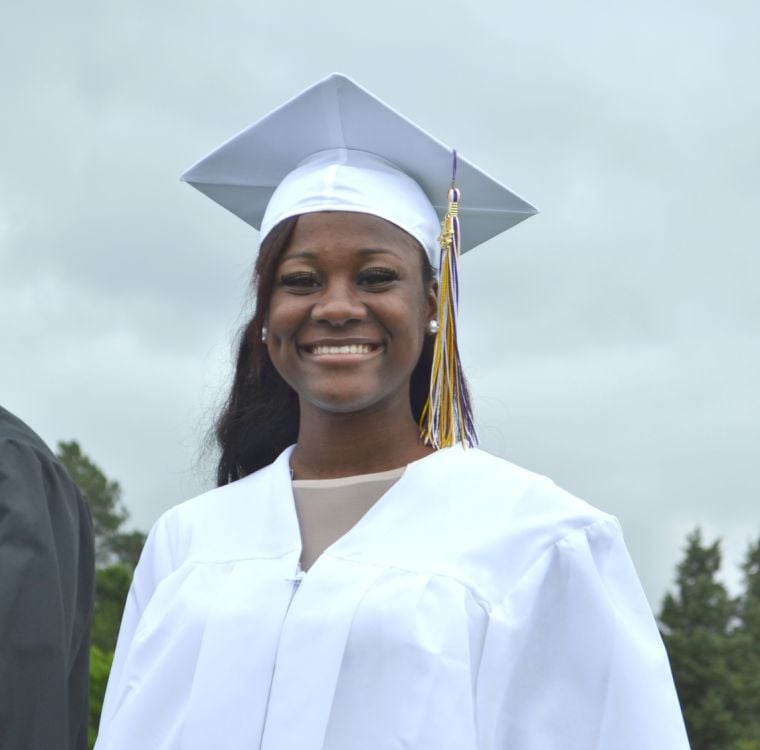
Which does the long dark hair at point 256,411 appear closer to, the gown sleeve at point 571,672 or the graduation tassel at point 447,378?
the graduation tassel at point 447,378

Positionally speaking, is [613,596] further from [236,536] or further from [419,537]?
[236,536]

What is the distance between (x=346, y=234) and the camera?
12.5 ft

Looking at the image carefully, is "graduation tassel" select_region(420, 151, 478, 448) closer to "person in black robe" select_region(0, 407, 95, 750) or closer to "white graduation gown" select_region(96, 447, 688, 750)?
"white graduation gown" select_region(96, 447, 688, 750)

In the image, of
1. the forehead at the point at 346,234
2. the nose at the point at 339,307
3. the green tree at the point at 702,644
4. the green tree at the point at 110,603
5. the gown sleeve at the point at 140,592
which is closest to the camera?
the nose at the point at 339,307

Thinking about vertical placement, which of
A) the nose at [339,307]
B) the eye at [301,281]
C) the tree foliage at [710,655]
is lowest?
the nose at [339,307]

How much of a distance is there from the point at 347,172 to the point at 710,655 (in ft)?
122

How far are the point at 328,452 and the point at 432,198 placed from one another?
31.0 inches

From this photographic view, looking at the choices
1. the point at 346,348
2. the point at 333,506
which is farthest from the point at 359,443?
the point at 346,348

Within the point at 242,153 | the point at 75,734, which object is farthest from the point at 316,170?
the point at 75,734

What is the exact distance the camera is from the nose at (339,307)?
367 centimetres

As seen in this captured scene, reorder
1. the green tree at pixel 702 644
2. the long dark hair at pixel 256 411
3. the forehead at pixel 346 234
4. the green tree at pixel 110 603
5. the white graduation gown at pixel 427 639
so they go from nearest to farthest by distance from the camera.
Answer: the white graduation gown at pixel 427 639 < the forehead at pixel 346 234 < the long dark hair at pixel 256 411 < the green tree at pixel 110 603 < the green tree at pixel 702 644

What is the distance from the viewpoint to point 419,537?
11.8 ft

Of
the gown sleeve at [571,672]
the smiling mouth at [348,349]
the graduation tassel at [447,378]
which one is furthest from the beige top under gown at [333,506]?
the gown sleeve at [571,672]

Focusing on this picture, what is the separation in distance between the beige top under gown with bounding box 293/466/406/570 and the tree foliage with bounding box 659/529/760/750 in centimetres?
3429
